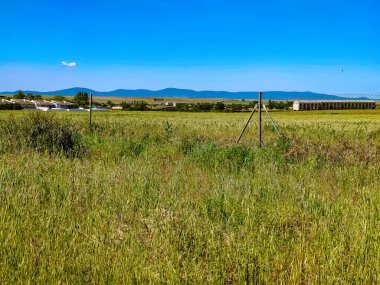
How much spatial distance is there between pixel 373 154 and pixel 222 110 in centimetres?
7028

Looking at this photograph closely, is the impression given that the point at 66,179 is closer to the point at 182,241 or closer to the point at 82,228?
the point at 82,228

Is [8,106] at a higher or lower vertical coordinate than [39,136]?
higher

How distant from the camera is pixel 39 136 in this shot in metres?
10.7

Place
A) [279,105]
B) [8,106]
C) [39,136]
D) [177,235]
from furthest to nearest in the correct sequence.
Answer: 1. [279,105]
2. [8,106]
3. [39,136]
4. [177,235]

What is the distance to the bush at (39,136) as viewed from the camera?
1008cm

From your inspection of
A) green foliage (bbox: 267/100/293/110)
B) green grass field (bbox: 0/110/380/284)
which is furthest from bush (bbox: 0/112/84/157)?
green foliage (bbox: 267/100/293/110)

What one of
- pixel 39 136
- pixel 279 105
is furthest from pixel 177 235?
pixel 279 105

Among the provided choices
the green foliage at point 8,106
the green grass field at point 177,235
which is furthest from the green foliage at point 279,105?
the green grass field at point 177,235

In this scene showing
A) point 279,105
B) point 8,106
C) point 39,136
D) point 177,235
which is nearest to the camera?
point 177,235

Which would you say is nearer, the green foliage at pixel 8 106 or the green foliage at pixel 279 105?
the green foliage at pixel 8 106

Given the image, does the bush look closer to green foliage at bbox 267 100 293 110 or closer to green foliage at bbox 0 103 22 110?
green foliage at bbox 0 103 22 110

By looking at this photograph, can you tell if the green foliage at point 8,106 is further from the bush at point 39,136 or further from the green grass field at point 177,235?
the green grass field at point 177,235

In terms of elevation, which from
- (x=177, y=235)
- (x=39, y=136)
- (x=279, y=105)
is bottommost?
(x=177, y=235)

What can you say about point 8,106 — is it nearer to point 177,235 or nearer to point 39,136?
point 39,136
